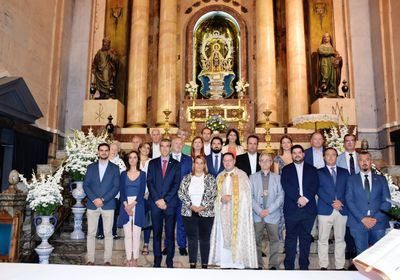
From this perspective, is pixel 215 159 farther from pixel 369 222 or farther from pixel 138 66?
pixel 138 66

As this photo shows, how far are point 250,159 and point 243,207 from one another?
102 centimetres

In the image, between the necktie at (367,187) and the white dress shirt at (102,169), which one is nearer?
the necktie at (367,187)

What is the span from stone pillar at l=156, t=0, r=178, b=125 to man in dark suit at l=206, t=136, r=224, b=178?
22.0ft

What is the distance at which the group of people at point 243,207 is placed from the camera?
4797mm

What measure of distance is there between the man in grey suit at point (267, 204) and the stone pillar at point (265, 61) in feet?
22.9

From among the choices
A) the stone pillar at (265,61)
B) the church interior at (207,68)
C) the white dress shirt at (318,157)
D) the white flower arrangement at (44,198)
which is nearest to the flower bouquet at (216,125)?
the church interior at (207,68)

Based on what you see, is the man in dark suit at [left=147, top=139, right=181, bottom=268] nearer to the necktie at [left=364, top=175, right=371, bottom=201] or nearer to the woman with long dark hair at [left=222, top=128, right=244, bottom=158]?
the woman with long dark hair at [left=222, top=128, right=244, bottom=158]

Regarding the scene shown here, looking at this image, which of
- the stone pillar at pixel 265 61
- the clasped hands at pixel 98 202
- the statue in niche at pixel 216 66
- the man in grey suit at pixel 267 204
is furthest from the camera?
the statue in niche at pixel 216 66

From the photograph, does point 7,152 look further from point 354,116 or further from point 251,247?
point 354,116

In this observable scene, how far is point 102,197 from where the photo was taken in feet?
17.3

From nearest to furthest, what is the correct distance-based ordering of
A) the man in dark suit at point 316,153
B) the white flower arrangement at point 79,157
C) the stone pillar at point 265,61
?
1. the man in dark suit at point 316,153
2. the white flower arrangement at point 79,157
3. the stone pillar at point 265,61

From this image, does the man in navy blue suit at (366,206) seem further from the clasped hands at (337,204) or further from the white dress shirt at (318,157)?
the white dress shirt at (318,157)

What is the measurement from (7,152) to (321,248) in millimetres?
7258

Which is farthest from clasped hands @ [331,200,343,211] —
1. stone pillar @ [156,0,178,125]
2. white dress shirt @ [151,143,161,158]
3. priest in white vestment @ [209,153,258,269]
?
stone pillar @ [156,0,178,125]
